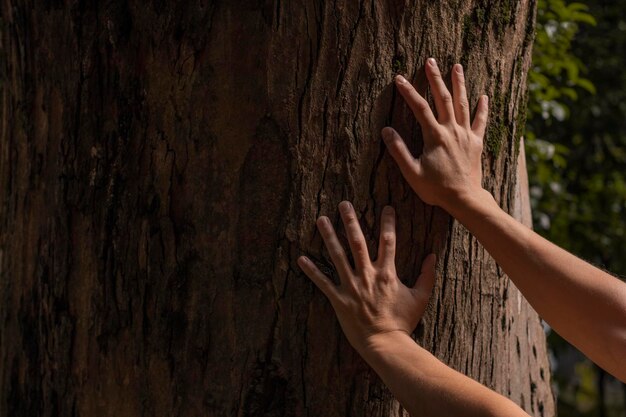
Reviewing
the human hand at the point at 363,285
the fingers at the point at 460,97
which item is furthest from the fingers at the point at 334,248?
the fingers at the point at 460,97

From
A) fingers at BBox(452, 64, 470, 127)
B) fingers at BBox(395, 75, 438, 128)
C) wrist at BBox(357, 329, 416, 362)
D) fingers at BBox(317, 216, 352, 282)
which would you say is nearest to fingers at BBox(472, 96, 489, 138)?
fingers at BBox(452, 64, 470, 127)

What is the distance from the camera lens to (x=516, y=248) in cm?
209

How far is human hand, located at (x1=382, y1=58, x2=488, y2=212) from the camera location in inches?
82.1

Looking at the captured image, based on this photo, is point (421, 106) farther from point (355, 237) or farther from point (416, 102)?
point (355, 237)

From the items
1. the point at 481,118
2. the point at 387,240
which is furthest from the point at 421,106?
the point at 387,240

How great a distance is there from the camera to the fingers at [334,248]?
2.07 meters

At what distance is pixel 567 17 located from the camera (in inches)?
164

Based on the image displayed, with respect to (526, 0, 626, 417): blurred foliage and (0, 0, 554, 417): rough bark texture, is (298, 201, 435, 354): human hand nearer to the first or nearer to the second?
(0, 0, 554, 417): rough bark texture

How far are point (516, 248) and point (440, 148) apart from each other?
32 cm

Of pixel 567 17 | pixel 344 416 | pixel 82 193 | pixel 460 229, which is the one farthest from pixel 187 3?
pixel 567 17

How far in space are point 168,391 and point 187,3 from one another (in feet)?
3.32

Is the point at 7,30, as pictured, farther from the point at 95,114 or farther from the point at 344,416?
the point at 344,416

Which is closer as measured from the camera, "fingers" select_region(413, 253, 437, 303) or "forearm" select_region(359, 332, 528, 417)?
"forearm" select_region(359, 332, 528, 417)

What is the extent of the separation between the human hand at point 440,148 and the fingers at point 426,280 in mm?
151
